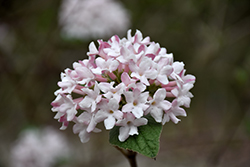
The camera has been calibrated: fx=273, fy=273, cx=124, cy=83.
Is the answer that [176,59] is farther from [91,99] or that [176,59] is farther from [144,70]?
[91,99]

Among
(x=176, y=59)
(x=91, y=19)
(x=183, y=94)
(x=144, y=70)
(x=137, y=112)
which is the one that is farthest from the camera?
(x=176, y=59)

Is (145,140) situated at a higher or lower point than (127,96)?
lower

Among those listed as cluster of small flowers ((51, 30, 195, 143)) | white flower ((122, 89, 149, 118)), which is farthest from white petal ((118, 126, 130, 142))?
white flower ((122, 89, 149, 118))

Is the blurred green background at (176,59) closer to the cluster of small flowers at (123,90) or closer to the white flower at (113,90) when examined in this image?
the cluster of small flowers at (123,90)

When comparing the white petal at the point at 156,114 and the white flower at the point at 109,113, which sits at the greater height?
the white flower at the point at 109,113

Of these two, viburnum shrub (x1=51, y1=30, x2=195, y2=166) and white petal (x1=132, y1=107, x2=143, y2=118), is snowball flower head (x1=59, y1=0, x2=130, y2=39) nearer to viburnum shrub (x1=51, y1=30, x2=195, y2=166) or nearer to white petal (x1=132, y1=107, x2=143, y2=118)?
viburnum shrub (x1=51, y1=30, x2=195, y2=166)

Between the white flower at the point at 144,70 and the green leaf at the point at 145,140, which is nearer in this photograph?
the green leaf at the point at 145,140

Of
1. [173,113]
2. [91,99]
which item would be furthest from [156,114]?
[91,99]
